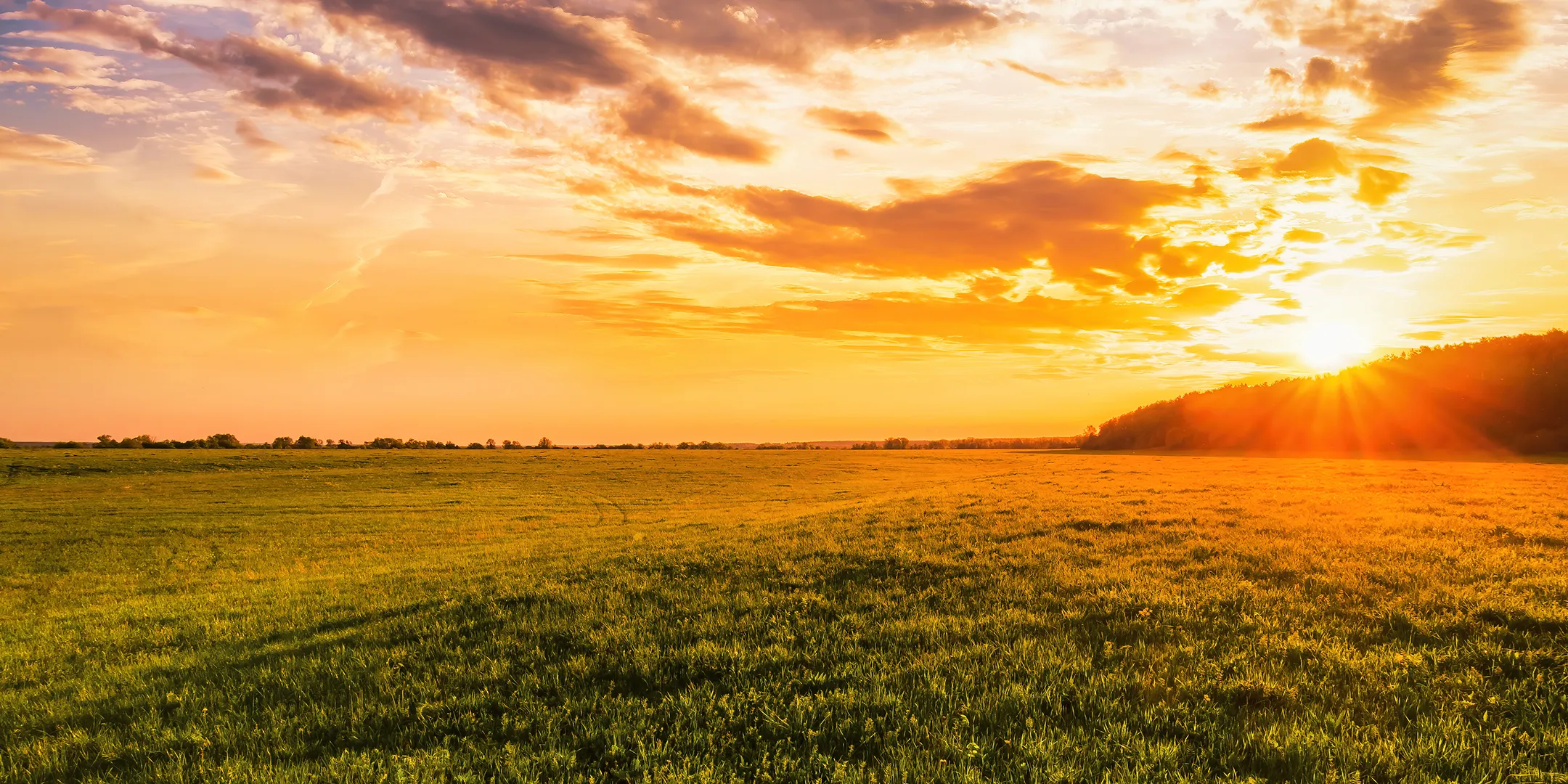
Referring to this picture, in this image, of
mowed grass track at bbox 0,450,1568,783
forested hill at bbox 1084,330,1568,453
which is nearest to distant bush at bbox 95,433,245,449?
mowed grass track at bbox 0,450,1568,783

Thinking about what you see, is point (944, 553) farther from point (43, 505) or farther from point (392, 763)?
point (43, 505)

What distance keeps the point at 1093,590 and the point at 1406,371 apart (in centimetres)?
12891

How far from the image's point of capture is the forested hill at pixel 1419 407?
83625mm

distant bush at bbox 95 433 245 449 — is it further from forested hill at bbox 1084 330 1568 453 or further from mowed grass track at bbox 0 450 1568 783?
forested hill at bbox 1084 330 1568 453

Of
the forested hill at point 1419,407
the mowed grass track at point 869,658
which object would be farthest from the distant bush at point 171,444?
the forested hill at point 1419,407

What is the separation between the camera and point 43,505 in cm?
4466

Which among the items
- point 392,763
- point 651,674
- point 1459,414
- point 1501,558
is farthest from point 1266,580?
point 1459,414

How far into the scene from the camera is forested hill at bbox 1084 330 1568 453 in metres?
83.6

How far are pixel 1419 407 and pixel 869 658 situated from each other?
123890 millimetres

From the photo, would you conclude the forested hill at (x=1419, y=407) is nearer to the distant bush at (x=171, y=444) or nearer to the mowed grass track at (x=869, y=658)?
the mowed grass track at (x=869, y=658)

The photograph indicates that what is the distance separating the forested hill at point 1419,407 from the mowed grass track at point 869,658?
90.4 meters

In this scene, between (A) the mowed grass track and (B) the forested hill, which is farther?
(B) the forested hill

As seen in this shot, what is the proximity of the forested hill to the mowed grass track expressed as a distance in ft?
297

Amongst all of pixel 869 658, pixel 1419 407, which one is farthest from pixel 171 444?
pixel 1419 407
